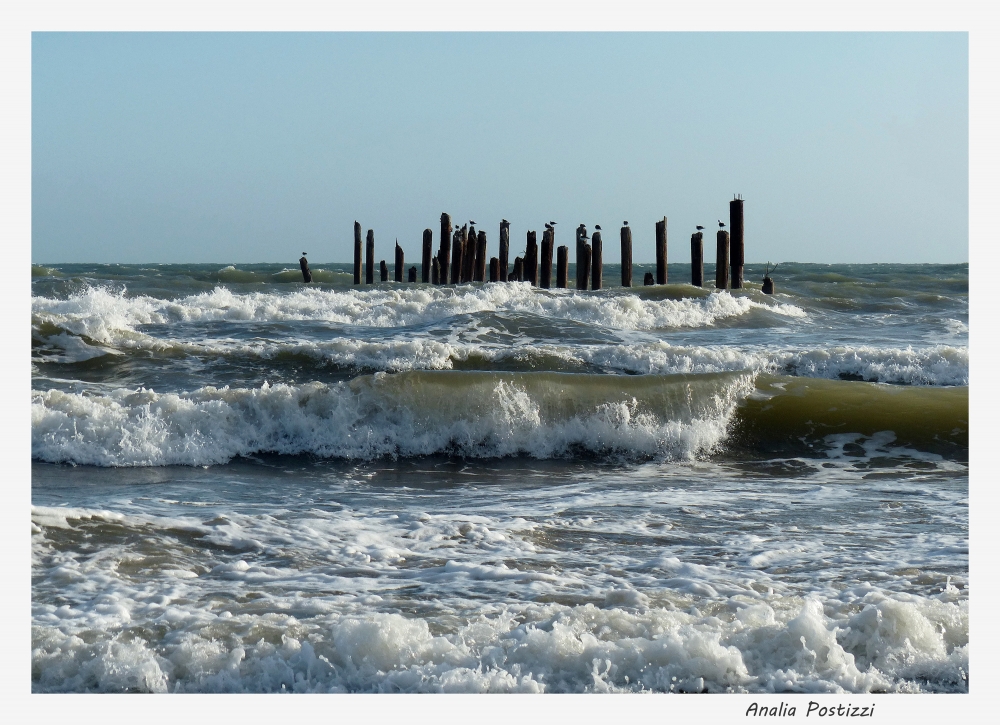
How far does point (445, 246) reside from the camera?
26.9 meters

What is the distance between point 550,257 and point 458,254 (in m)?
4.01

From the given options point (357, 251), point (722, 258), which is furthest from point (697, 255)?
point (357, 251)

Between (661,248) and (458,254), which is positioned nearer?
(661,248)

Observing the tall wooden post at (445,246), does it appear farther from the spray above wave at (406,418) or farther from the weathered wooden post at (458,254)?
the spray above wave at (406,418)

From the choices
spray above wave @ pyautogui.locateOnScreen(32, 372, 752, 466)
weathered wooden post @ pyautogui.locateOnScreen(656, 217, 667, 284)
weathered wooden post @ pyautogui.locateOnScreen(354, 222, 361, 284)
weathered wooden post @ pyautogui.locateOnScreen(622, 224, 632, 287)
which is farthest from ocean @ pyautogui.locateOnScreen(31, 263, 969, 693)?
weathered wooden post @ pyautogui.locateOnScreen(354, 222, 361, 284)

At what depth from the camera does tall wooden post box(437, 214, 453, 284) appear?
87.7 feet

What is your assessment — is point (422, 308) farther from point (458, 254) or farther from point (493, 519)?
point (493, 519)

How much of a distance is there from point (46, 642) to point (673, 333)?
15223mm

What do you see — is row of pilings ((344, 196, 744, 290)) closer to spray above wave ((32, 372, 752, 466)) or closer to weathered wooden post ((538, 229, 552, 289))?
weathered wooden post ((538, 229, 552, 289))

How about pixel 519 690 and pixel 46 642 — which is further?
pixel 46 642

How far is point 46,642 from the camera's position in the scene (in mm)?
3691
